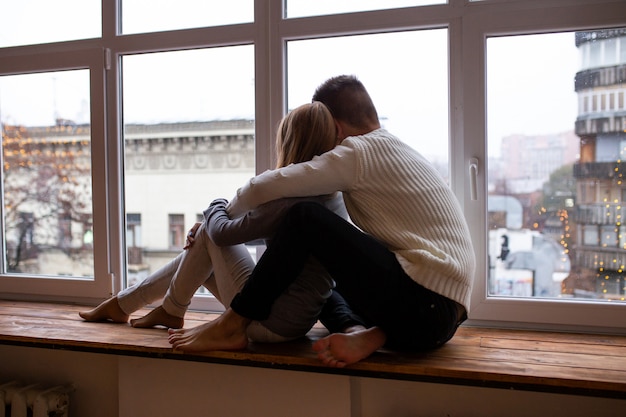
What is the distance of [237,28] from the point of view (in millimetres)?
2244

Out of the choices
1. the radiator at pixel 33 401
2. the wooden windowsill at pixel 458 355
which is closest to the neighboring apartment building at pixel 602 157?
the wooden windowsill at pixel 458 355

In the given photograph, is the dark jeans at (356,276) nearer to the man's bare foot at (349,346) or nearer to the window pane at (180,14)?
the man's bare foot at (349,346)

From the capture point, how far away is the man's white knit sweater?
1556mm

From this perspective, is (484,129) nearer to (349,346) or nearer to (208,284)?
(349,346)

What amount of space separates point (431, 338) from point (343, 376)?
12.0 inches

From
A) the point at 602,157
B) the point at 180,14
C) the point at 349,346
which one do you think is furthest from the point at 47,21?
the point at 602,157

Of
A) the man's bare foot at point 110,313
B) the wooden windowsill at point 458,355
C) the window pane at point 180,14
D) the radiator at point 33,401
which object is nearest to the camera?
the wooden windowsill at point 458,355

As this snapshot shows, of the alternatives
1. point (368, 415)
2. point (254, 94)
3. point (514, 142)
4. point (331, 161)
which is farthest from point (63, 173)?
point (514, 142)

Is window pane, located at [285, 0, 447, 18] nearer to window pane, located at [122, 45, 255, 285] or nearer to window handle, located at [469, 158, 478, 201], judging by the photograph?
window pane, located at [122, 45, 255, 285]

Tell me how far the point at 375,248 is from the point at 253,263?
476mm

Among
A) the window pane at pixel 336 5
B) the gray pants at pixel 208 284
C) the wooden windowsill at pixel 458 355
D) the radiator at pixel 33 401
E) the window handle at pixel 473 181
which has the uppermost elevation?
the window pane at pixel 336 5

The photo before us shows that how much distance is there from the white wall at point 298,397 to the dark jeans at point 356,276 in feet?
0.79

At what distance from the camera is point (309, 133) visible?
5.65ft

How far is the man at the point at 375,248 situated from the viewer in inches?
59.4
